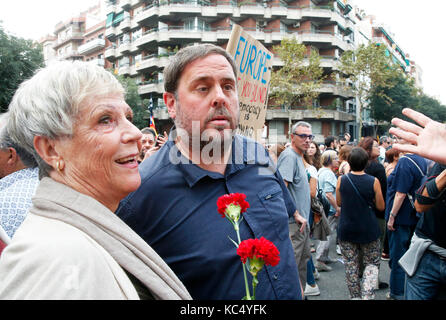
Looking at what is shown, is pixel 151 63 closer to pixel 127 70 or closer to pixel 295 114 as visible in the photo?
pixel 127 70

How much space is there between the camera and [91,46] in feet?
143

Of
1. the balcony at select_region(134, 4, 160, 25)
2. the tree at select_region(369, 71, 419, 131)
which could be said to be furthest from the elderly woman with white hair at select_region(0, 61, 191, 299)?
the tree at select_region(369, 71, 419, 131)

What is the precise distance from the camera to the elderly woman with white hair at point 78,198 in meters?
0.84

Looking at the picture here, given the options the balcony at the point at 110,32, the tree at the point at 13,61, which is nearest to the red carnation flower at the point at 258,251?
the tree at the point at 13,61

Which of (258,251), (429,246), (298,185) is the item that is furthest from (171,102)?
(298,185)

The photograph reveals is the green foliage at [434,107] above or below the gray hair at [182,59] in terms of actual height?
above

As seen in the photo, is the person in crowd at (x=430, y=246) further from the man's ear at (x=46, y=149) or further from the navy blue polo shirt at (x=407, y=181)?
the man's ear at (x=46, y=149)

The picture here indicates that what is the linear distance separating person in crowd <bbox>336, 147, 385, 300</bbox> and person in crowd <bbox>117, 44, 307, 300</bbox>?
2414 mm

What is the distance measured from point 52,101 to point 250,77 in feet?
7.47

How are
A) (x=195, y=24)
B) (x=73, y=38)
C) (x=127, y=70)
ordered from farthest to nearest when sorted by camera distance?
(x=73, y=38) < (x=127, y=70) < (x=195, y=24)

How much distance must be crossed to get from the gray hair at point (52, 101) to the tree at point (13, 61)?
18.3 meters

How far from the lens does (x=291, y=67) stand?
29219 millimetres
